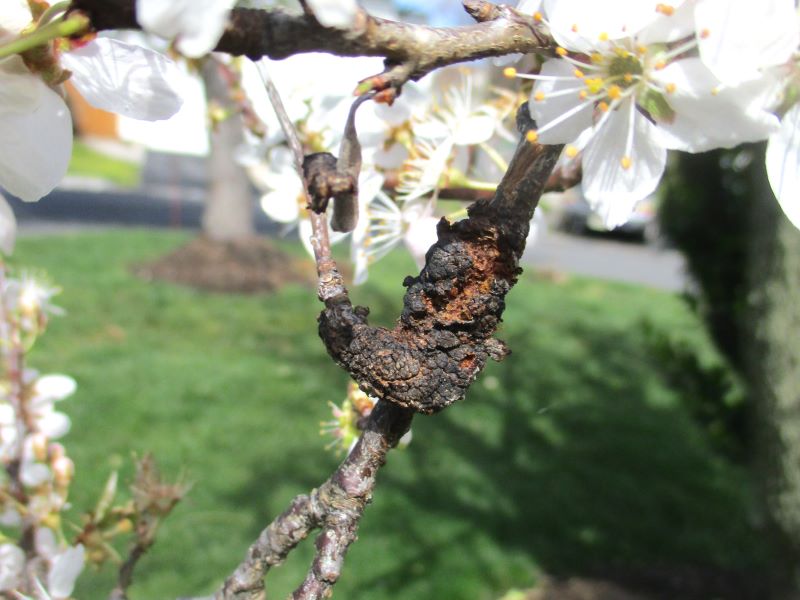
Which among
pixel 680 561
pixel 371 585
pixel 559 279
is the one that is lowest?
pixel 559 279

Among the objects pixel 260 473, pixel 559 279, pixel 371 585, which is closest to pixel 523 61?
pixel 371 585

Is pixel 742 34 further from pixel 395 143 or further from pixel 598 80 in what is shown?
pixel 395 143

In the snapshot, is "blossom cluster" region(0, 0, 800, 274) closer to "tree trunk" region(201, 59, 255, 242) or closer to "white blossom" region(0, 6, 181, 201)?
"white blossom" region(0, 6, 181, 201)

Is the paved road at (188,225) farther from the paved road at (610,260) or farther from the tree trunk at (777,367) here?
the tree trunk at (777,367)

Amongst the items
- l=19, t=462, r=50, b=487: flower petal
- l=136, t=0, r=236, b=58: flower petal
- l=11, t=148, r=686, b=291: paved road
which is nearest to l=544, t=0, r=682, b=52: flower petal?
l=136, t=0, r=236, b=58: flower petal

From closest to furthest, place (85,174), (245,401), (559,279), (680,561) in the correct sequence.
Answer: (680,561), (245,401), (559,279), (85,174)

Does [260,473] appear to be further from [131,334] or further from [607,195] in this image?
[607,195]

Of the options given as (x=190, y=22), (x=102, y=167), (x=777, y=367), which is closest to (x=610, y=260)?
(x=777, y=367)
